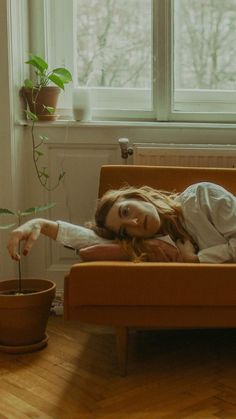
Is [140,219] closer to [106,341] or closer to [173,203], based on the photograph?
[173,203]

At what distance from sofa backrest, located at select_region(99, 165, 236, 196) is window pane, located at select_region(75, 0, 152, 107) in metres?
0.70

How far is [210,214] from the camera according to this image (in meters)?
2.56

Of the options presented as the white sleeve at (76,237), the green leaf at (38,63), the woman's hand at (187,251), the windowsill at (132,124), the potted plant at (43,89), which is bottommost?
the woman's hand at (187,251)

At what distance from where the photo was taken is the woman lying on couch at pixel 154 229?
245 cm

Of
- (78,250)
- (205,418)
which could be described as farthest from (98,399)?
(78,250)

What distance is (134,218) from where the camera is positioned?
2.45 m

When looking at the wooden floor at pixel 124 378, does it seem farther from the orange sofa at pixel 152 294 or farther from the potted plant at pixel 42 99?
the potted plant at pixel 42 99

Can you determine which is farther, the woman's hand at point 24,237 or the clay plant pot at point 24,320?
the clay plant pot at point 24,320

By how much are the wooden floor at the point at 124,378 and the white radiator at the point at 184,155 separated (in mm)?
782

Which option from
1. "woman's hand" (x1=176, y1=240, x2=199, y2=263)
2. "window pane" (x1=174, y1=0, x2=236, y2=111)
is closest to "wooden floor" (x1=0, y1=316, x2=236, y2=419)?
"woman's hand" (x1=176, y1=240, x2=199, y2=263)

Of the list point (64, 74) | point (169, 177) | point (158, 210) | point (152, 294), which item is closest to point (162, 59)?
point (64, 74)

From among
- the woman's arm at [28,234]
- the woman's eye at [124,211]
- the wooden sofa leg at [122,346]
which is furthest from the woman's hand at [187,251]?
the woman's arm at [28,234]

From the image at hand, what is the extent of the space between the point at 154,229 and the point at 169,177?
0.43 m

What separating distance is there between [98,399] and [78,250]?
0.60 m
